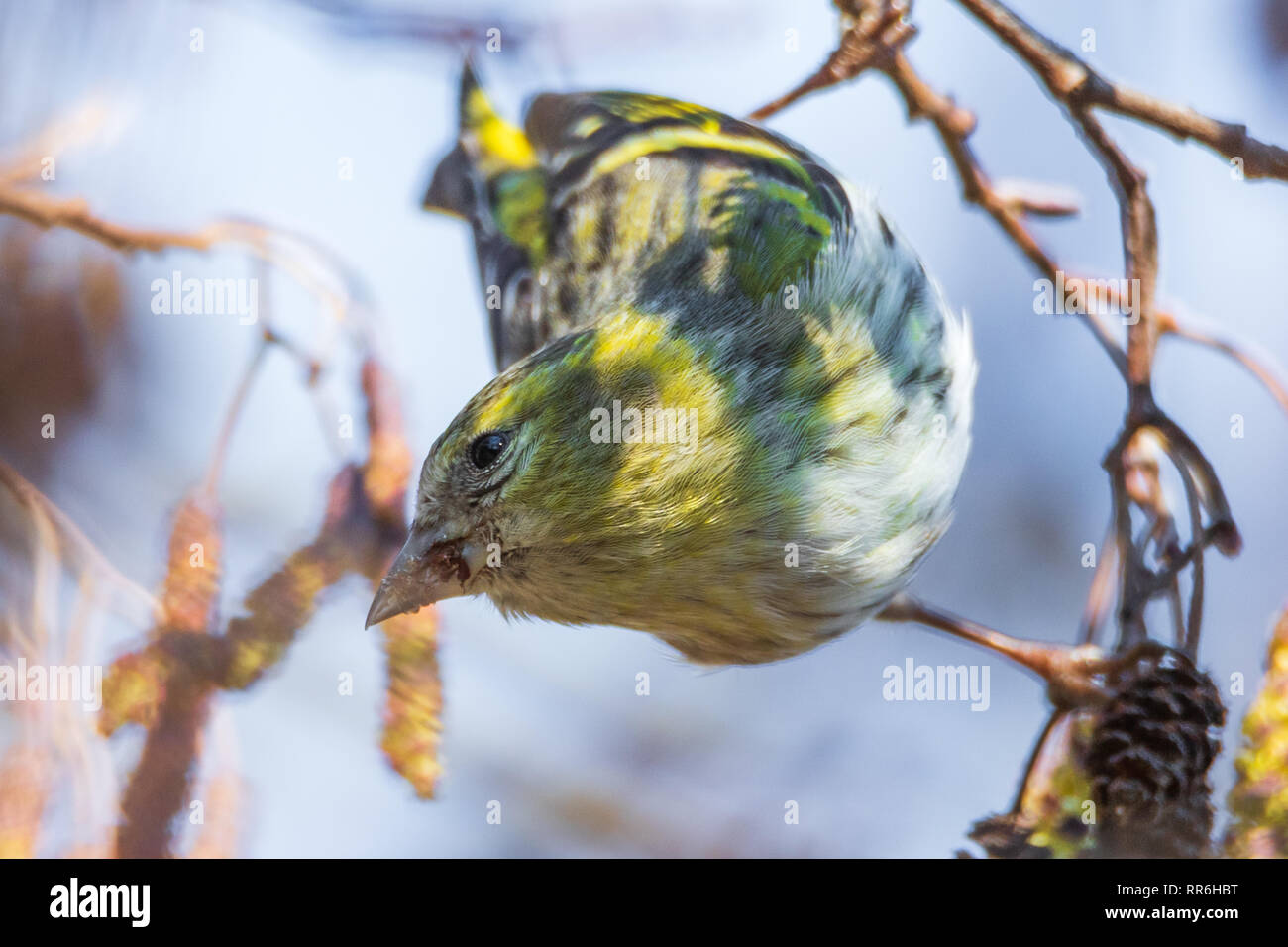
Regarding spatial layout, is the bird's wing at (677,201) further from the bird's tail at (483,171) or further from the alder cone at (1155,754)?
the alder cone at (1155,754)

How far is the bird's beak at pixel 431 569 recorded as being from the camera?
2.43 feet

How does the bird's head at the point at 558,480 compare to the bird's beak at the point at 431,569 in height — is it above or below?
above

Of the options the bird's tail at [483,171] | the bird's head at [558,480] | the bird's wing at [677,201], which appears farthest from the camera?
the bird's tail at [483,171]

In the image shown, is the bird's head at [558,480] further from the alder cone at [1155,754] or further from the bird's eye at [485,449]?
the alder cone at [1155,754]

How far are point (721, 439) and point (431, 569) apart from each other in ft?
0.81

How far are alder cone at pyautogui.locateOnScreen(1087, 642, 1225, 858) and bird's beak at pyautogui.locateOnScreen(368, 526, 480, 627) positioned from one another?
0.59 meters

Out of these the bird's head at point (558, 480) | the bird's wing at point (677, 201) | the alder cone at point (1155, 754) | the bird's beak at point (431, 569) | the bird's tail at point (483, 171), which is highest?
the bird's tail at point (483, 171)

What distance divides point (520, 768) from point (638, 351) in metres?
0.51

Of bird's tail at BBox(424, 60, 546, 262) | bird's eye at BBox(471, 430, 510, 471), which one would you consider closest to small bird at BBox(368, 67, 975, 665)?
bird's eye at BBox(471, 430, 510, 471)

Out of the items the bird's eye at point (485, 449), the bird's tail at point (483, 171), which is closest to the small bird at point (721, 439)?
the bird's eye at point (485, 449)

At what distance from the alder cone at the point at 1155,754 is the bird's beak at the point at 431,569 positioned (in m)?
0.59

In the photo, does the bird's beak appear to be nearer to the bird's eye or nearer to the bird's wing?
the bird's eye

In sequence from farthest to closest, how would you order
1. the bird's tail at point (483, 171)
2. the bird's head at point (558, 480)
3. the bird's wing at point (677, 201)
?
the bird's tail at point (483, 171)
the bird's wing at point (677, 201)
the bird's head at point (558, 480)

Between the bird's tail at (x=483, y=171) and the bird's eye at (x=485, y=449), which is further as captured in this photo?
the bird's tail at (x=483, y=171)
